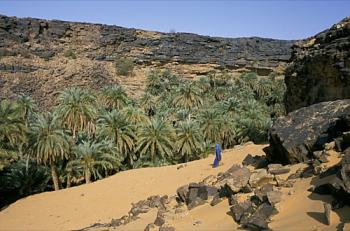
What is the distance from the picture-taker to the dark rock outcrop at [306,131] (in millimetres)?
9344

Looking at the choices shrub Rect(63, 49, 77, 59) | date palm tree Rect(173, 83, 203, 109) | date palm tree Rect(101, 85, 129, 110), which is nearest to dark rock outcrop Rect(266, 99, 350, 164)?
date palm tree Rect(101, 85, 129, 110)

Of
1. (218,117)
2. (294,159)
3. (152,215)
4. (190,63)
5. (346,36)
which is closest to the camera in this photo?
(294,159)

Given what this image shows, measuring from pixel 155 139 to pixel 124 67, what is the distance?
43.9 meters

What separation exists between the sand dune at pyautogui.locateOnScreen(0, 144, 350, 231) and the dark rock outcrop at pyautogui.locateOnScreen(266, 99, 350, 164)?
65 centimetres

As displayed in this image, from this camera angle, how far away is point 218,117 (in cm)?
Result: 3506

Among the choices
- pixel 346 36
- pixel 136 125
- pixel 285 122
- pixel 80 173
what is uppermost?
pixel 346 36

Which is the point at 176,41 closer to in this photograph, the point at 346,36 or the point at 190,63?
the point at 190,63

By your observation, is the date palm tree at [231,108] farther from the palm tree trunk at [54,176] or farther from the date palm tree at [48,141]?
the palm tree trunk at [54,176]

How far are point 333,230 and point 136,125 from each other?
84.2 ft

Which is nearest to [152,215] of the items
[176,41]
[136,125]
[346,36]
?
[346,36]

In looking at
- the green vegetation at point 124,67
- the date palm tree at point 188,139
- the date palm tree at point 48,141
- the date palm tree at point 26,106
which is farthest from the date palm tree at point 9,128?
the green vegetation at point 124,67

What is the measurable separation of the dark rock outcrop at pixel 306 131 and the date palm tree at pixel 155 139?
18.2 meters

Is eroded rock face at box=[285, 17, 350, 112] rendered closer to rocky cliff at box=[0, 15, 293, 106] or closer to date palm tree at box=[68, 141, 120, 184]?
date palm tree at box=[68, 141, 120, 184]

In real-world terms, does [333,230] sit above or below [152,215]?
above
